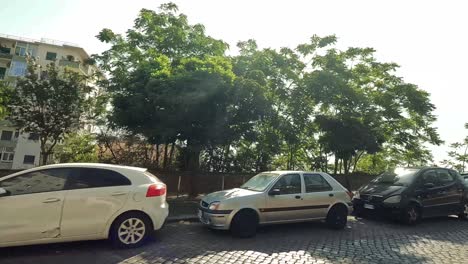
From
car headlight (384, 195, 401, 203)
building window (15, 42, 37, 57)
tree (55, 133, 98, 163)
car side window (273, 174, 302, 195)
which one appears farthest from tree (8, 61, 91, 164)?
building window (15, 42, 37, 57)

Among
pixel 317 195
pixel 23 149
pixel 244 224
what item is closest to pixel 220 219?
pixel 244 224

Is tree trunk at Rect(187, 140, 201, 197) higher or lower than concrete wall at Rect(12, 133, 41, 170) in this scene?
lower

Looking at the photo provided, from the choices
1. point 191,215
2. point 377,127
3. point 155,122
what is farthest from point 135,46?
point 377,127

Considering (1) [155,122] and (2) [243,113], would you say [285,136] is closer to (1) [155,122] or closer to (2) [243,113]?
(2) [243,113]

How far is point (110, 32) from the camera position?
1766cm

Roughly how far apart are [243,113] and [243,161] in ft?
13.2

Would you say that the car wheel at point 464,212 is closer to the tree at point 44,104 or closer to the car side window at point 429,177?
the car side window at point 429,177

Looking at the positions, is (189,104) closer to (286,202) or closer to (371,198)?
(286,202)

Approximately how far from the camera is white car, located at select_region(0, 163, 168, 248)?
605 centimetres

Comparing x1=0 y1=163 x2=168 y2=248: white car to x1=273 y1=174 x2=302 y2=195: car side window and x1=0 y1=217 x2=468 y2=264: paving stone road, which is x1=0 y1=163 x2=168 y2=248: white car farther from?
x1=273 y1=174 x2=302 y2=195: car side window

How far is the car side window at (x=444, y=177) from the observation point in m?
11.2

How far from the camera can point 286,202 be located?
337 inches

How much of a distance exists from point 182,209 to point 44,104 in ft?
23.0

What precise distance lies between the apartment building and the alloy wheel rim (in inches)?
1588
